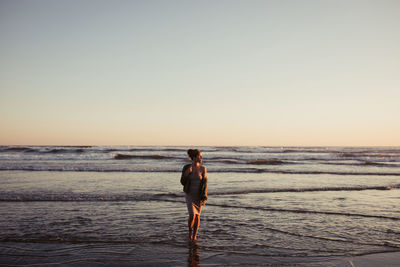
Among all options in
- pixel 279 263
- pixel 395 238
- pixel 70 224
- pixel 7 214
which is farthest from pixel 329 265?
pixel 7 214

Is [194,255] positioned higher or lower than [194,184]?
lower

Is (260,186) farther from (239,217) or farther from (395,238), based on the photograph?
(395,238)

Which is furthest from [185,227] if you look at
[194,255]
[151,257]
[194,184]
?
[151,257]

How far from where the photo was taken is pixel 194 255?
5324 millimetres

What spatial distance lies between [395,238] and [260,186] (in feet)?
25.9

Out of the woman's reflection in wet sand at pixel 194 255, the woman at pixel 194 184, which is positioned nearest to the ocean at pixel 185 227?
the woman's reflection in wet sand at pixel 194 255

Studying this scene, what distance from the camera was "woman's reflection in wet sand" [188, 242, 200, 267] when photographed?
496 centimetres

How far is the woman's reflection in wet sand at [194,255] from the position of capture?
496cm

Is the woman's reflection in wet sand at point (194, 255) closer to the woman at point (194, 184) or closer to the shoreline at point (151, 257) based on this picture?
the shoreline at point (151, 257)

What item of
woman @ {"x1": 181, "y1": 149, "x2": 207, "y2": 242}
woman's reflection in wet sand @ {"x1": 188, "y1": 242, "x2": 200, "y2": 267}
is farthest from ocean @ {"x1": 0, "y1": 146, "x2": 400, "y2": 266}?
woman @ {"x1": 181, "y1": 149, "x2": 207, "y2": 242}

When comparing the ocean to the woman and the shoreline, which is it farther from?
the woman

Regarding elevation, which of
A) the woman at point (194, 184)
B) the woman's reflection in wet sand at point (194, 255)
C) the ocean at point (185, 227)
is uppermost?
the woman at point (194, 184)

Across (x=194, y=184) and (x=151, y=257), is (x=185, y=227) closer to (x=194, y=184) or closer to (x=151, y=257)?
(x=194, y=184)

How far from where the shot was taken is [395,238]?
20.8ft
